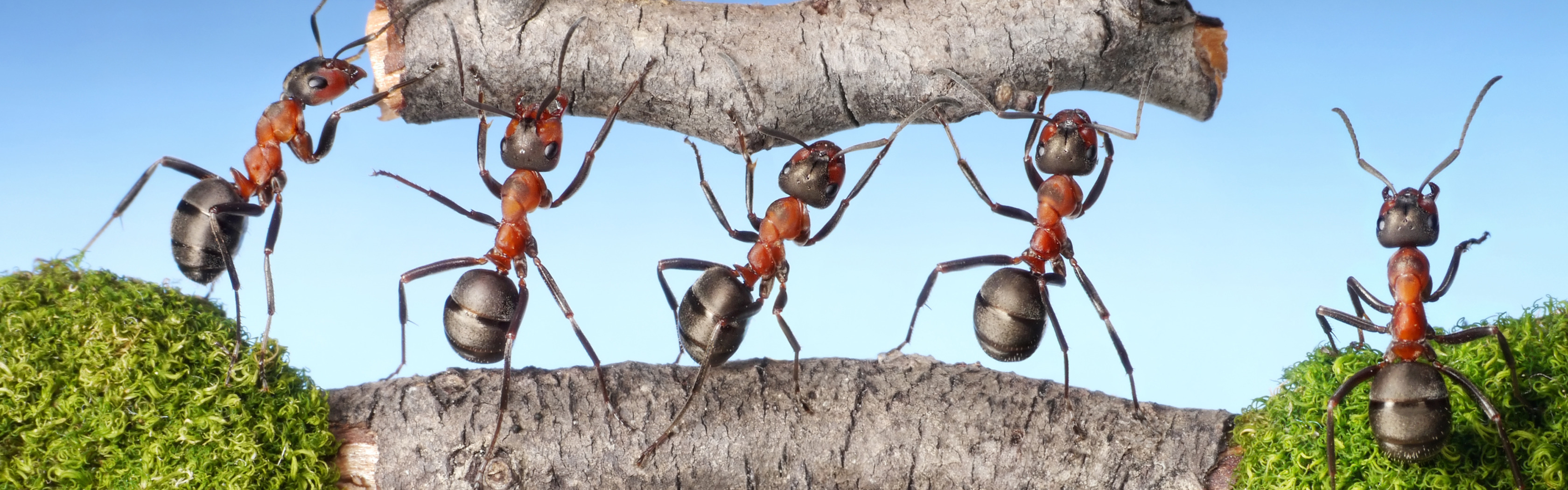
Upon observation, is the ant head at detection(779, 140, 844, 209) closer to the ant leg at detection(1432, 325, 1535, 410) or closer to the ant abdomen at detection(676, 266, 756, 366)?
the ant abdomen at detection(676, 266, 756, 366)

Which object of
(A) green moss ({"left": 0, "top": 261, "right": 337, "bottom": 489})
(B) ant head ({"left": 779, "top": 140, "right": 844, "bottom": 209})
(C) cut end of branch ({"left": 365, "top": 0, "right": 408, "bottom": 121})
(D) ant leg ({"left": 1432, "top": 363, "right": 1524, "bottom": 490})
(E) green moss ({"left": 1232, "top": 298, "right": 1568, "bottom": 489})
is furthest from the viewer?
(B) ant head ({"left": 779, "top": 140, "right": 844, "bottom": 209})

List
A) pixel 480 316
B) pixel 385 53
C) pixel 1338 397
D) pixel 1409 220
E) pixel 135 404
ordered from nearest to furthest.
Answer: pixel 1338 397
pixel 135 404
pixel 1409 220
pixel 480 316
pixel 385 53

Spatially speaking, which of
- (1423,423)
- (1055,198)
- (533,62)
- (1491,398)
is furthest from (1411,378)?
(533,62)

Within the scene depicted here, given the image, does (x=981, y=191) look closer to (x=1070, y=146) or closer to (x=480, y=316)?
(x=1070, y=146)

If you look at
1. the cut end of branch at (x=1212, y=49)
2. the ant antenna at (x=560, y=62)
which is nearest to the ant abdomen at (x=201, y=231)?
the ant antenna at (x=560, y=62)

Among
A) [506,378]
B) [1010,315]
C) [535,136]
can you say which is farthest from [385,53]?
[1010,315]

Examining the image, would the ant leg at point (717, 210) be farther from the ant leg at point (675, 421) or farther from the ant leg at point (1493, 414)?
the ant leg at point (1493, 414)

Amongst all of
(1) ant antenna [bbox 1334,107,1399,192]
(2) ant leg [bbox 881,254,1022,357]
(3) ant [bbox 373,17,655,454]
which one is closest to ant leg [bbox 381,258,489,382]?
(3) ant [bbox 373,17,655,454]
